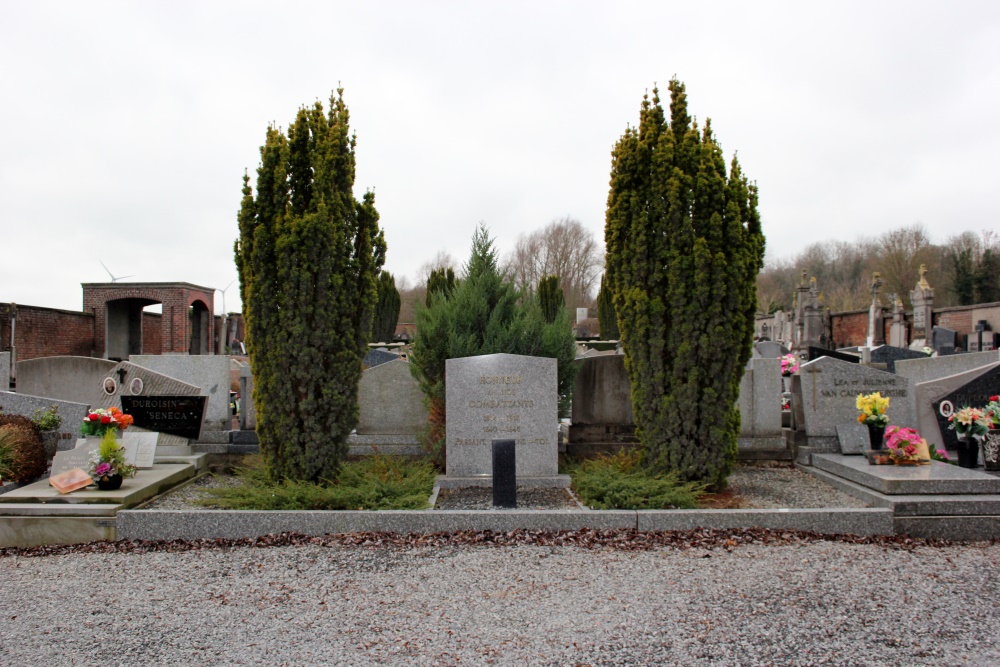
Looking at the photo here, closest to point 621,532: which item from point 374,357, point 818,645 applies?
point 818,645

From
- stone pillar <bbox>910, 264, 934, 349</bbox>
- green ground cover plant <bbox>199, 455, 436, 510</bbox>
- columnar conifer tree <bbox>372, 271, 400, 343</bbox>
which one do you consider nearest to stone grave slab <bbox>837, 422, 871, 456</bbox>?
green ground cover plant <bbox>199, 455, 436, 510</bbox>

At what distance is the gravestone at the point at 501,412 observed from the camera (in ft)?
21.9

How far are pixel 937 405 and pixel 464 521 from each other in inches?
220

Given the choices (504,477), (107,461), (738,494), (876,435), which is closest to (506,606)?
(504,477)

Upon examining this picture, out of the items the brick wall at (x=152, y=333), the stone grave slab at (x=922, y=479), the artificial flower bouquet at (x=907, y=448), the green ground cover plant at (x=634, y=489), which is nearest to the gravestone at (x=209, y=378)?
the green ground cover plant at (x=634, y=489)

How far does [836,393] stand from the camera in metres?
7.70

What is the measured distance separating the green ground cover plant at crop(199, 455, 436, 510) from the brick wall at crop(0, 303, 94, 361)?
1934cm

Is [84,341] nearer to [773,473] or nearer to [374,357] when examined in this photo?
[374,357]

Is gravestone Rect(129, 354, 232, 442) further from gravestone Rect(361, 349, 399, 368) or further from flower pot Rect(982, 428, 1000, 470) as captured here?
flower pot Rect(982, 428, 1000, 470)

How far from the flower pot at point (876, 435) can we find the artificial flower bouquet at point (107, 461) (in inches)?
281

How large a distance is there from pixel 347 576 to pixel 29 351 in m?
23.3

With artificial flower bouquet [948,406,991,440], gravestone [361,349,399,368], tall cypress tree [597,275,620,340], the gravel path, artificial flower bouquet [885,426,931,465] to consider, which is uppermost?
tall cypress tree [597,275,620,340]

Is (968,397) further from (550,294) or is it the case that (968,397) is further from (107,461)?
(550,294)

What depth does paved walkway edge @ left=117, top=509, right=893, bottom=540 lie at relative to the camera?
5.12m
